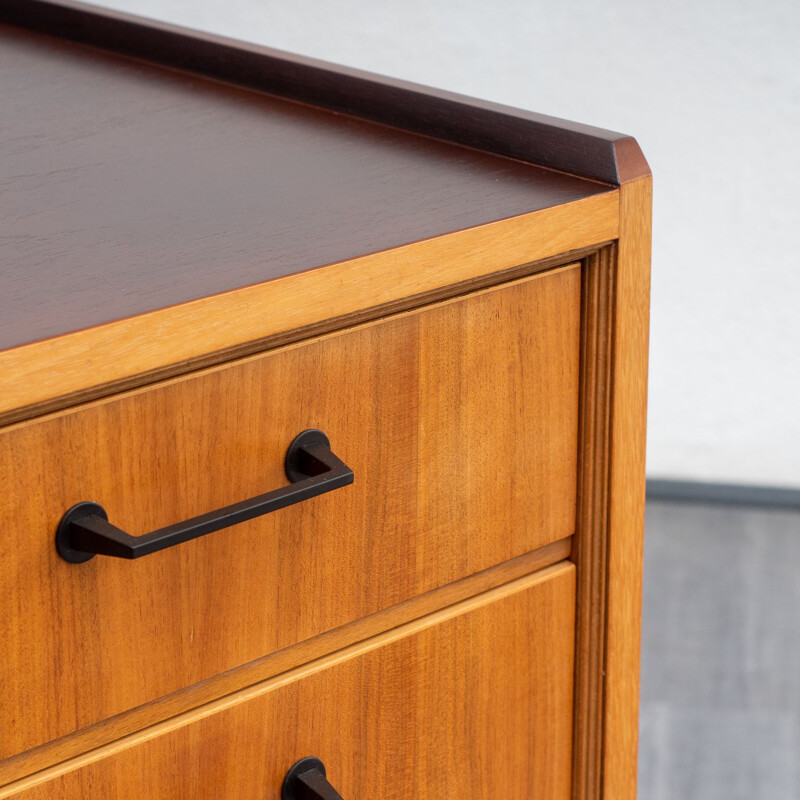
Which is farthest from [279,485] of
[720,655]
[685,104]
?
[685,104]

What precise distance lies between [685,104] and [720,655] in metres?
0.73

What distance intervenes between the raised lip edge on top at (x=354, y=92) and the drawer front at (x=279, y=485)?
0.18ft

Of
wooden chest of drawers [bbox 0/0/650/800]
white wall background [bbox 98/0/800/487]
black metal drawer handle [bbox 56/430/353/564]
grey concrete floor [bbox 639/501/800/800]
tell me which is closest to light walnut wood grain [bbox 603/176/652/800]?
wooden chest of drawers [bbox 0/0/650/800]

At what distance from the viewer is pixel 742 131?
1573mm

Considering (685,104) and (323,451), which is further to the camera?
(685,104)

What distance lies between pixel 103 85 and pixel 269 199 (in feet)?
0.76

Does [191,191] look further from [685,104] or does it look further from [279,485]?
[685,104]

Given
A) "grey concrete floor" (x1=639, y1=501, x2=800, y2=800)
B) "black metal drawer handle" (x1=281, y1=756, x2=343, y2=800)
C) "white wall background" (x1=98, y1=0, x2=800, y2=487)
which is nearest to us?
"black metal drawer handle" (x1=281, y1=756, x2=343, y2=800)

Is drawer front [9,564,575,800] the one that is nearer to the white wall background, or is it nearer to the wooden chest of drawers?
the wooden chest of drawers

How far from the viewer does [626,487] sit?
0.51m

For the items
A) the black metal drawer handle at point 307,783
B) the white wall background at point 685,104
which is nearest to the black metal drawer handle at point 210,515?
the black metal drawer handle at point 307,783

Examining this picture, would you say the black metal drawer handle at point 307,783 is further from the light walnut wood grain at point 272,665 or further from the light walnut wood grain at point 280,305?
the light walnut wood grain at point 280,305

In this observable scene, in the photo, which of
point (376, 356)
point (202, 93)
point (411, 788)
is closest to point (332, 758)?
point (411, 788)

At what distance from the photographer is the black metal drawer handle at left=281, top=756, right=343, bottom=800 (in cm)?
44
